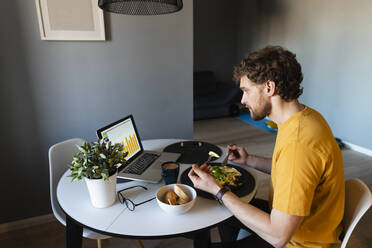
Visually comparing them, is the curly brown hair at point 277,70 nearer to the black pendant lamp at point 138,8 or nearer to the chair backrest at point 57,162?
the black pendant lamp at point 138,8

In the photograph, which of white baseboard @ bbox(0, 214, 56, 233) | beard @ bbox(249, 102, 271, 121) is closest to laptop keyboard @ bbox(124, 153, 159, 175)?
beard @ bbox(249, 102, 271, 121)

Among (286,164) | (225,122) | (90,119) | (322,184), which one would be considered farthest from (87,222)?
(225,122)

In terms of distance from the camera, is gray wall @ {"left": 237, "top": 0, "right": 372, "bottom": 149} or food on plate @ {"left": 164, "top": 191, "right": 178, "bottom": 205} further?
gray wall @ {"left": 237, "top": 0, "right": 372, "bottom": 149}

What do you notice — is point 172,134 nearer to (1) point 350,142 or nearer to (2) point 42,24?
(2) point 42,24

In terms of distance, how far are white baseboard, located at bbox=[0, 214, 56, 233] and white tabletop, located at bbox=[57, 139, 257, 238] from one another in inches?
45.5

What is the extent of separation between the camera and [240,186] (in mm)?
1231

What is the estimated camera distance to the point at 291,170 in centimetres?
92

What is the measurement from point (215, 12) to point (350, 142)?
12.5ft

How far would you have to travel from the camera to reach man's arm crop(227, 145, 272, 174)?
1458 millimetres

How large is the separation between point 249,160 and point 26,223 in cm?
184

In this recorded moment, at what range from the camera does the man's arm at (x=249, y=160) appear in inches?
57.4

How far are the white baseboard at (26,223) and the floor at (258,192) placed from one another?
0.04 meters

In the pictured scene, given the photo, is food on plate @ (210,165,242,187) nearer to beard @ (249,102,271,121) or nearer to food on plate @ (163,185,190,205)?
food on plate @ (163,185,190,205)

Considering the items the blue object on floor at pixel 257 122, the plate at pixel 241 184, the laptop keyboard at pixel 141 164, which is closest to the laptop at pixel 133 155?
the laptop keyboard at pixel 141 164
